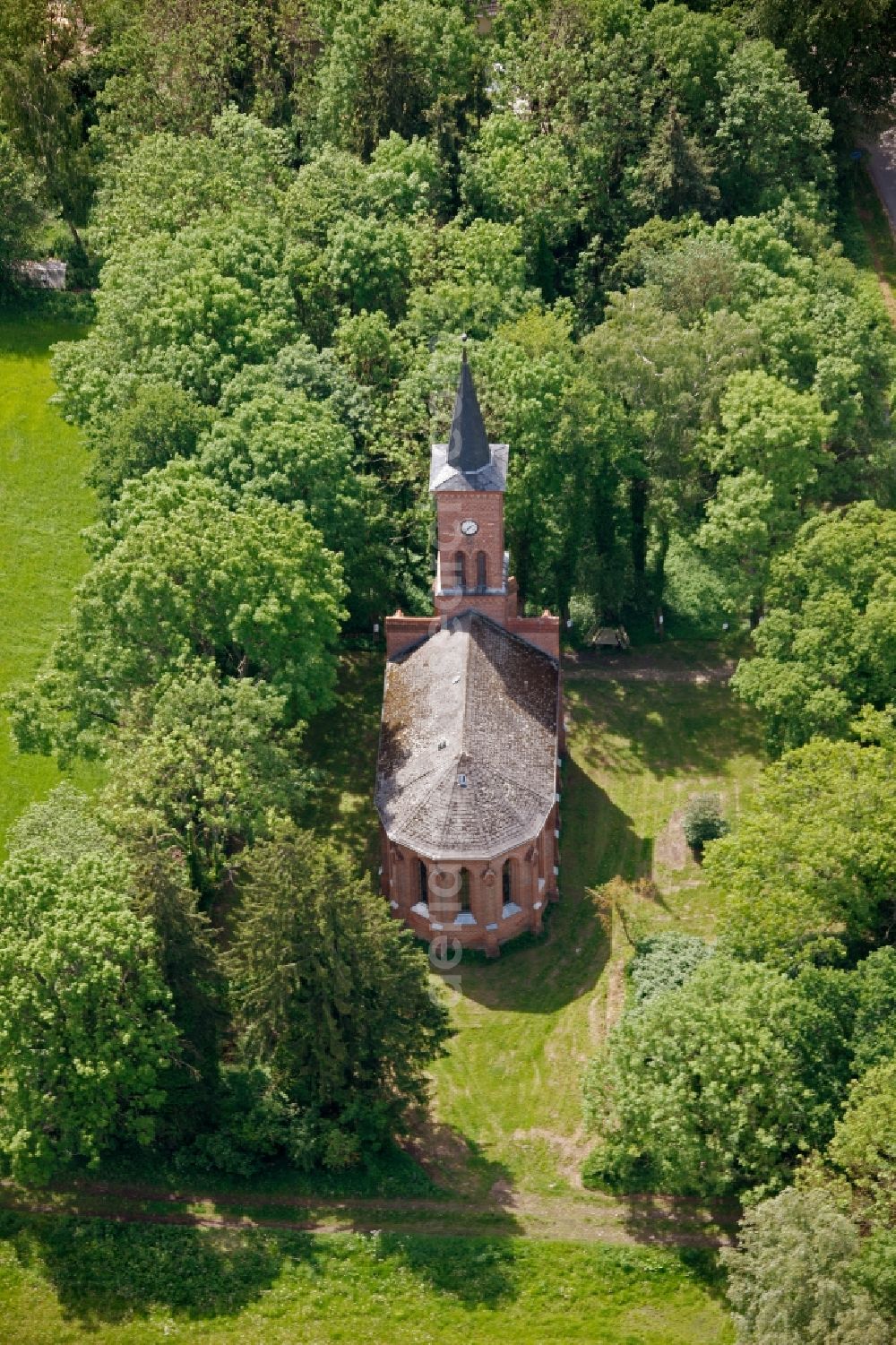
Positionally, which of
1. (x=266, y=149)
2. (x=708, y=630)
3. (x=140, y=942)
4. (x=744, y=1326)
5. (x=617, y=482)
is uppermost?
(x=266, y=149)

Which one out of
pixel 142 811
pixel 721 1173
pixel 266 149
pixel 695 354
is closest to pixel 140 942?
pixel 142 811

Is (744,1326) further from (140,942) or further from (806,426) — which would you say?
(806,426)

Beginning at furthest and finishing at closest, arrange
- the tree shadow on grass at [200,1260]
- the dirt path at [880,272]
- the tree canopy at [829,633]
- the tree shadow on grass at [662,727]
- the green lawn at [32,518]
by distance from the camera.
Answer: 1. the dirt path at [880,272]
2. the tree shadow on grass at [662,727]
3. the green lawn at [32,518]
4. the tree canopy at [829,633]
5. the tree shadow on grass at [200,1260]

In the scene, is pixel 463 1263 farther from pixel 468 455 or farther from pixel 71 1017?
pixel 468 455

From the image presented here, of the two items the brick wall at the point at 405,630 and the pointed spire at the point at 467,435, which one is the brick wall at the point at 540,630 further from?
the pointed spire at the point at 467,435

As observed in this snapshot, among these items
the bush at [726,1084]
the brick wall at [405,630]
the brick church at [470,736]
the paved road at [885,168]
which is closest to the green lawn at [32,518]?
the brick wall at [405,630]

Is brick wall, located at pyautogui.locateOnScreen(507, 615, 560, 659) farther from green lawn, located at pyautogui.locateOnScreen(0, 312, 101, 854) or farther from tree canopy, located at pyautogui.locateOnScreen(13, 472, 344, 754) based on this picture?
green lawn, located at pyautogui.locateOnScreen(0, 312, 101, 854)

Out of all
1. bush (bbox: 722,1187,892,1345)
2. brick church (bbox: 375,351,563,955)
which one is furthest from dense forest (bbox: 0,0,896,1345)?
brick church (bbox: 375,351,563,955)
